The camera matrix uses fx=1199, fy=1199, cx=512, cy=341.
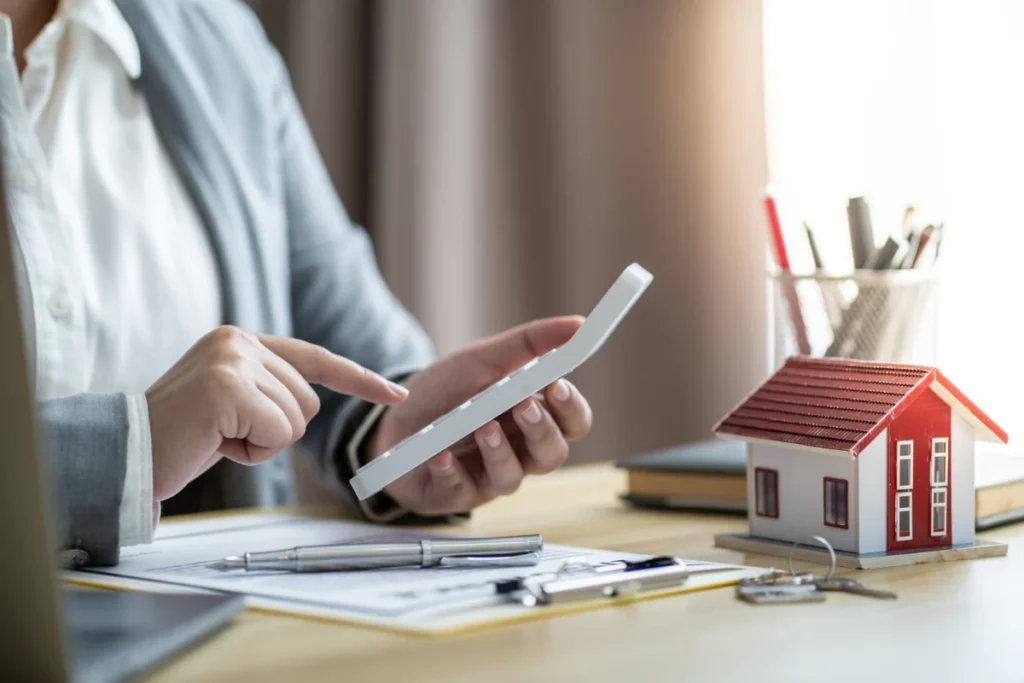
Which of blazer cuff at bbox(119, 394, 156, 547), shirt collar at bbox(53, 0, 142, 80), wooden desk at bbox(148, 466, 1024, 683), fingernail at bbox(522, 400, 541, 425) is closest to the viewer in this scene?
wooden desk at bbox(148, 466, 1024, 683)

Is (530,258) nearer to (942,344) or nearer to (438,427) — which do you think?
(942,344)

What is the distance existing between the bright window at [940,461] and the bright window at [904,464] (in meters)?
0.02

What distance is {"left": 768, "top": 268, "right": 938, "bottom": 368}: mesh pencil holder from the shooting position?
85 cm

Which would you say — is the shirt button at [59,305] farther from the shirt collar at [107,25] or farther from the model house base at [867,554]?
the model house base at [867,554]

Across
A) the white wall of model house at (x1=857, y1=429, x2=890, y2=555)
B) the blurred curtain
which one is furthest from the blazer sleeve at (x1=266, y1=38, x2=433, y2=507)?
the white wall of model house at (x1=857, y1=429, x2=890, y2=555)

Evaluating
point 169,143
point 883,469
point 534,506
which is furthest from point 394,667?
point 169,143

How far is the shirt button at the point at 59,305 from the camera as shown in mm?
1004

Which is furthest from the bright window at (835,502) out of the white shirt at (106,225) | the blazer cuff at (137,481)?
the white shirt at (106,225)

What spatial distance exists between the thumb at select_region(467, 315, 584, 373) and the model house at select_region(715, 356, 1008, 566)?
0.15 metres

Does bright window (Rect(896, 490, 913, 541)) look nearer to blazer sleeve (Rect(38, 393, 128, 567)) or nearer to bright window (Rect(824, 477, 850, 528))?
bright window (Rect(824, 477, 850, 528))

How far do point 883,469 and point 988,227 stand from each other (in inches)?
24.2

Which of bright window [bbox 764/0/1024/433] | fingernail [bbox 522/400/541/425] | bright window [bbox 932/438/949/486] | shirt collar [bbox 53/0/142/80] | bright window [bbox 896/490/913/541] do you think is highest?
shirt collar [bbox 53/0/142/80]

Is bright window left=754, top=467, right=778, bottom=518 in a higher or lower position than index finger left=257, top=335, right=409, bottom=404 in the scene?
lower

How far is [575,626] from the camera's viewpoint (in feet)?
1.81
